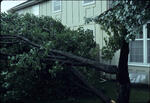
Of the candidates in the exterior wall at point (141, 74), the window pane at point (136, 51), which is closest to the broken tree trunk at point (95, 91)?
the exterior wall at point (141, 74)

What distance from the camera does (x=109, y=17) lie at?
4230 mm

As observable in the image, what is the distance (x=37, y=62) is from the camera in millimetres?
5180

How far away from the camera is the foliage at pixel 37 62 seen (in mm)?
5302

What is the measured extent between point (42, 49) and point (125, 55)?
206 cm

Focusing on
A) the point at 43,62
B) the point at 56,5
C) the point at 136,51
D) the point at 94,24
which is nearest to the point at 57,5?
the point at 56,5

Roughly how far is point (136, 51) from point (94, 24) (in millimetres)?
3390

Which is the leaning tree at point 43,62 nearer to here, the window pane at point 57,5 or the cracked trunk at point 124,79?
the cracked trunk at point 124,79

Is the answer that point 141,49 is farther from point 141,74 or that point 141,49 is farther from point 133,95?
point 133,95

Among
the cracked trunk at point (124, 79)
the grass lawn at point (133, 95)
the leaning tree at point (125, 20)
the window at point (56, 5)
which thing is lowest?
the grass lawn at point (133, 95)

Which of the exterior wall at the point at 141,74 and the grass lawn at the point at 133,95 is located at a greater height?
the exterior wall at the point at 141,74

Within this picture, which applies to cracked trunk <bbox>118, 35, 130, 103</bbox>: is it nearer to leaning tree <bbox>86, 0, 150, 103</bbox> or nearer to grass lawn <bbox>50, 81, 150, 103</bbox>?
leaning tree <bbox>86, 0, 150, 103</bbox>

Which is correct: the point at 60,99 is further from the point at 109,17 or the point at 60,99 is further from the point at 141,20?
the point at 141,20

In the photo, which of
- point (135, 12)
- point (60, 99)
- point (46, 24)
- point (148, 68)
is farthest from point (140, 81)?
point (135, 12)

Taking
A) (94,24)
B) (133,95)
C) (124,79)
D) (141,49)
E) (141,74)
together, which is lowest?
(133,95)
